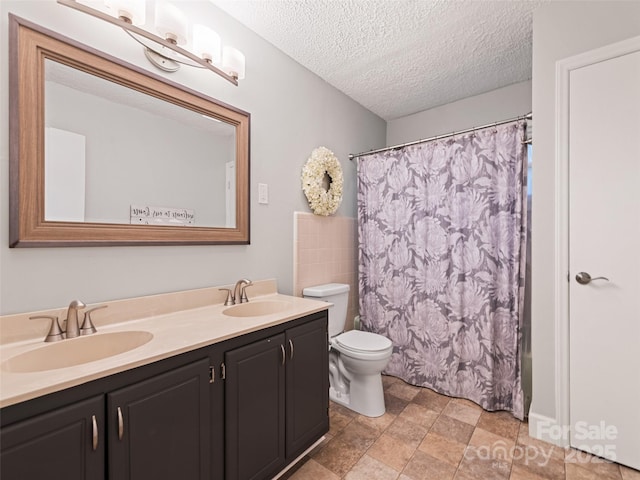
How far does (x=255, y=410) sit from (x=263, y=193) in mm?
1216

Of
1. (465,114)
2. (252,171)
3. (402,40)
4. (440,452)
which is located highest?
(402,40)

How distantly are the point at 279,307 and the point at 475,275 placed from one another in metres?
1.39

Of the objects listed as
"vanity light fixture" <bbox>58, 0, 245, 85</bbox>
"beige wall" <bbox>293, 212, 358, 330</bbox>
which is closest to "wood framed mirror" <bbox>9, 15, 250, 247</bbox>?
"vanity light fixture" <bbox>58, 0, 245, 85</bbox>

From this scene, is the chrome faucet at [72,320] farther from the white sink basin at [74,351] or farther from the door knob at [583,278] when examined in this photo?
the door knob at [583,278]

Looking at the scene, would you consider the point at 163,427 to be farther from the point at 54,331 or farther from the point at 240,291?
the point at 240,291

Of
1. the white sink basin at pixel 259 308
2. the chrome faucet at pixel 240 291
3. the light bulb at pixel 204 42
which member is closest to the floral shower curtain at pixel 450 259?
the white sink basin at pixel 259 308

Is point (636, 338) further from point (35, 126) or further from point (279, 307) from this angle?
point (35, 126)

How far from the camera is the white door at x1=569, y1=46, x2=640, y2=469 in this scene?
147cm

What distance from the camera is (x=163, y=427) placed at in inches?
37.8

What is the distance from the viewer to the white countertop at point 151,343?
2.45 ft

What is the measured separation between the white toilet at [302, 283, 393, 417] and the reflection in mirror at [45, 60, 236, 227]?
1.01 m

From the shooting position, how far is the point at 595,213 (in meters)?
1.55

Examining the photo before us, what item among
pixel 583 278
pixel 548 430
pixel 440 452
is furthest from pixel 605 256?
pixel 440 452

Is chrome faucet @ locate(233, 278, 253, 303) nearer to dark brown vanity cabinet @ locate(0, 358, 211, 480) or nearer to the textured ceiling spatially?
dark brown vanity cabinet @ locate(0, 358, 211, 480)
